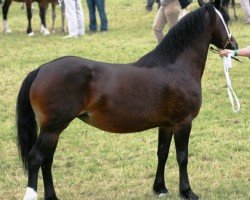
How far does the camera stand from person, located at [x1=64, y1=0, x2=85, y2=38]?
1681 centimetres

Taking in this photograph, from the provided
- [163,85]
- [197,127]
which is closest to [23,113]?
[163,85]

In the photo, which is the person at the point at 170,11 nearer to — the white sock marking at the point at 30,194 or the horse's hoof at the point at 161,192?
the horse's hoof at the point at 161,192

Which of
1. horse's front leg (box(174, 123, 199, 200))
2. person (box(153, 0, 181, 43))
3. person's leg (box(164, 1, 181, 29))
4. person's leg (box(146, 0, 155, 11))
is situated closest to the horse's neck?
horse's front leg (box(174, 123, 199, 200))

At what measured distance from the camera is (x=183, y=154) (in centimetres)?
590

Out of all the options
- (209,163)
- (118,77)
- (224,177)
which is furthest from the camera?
(209,163)

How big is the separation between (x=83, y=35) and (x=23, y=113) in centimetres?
1174

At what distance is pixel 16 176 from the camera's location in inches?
269

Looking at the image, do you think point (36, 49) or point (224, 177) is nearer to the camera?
point (224, 177)

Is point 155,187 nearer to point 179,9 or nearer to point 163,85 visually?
point 163,85

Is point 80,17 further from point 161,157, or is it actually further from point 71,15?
point 161,157

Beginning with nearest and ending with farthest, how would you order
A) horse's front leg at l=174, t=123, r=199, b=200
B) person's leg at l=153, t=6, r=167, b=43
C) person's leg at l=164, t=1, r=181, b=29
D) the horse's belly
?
the horse's belly → horse's front leg at l=174, t=123, r=199, b=200 → person's leg at l=164, t=1, r=181, b=29 → person's leg at l=153, t=6, r=167, b=43

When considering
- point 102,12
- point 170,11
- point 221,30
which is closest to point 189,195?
point 221,30

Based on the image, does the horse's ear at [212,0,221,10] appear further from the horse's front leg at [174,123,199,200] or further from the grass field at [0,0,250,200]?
the grass field at [0,0,250,200]

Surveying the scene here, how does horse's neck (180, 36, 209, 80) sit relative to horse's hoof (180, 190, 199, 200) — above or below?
above
